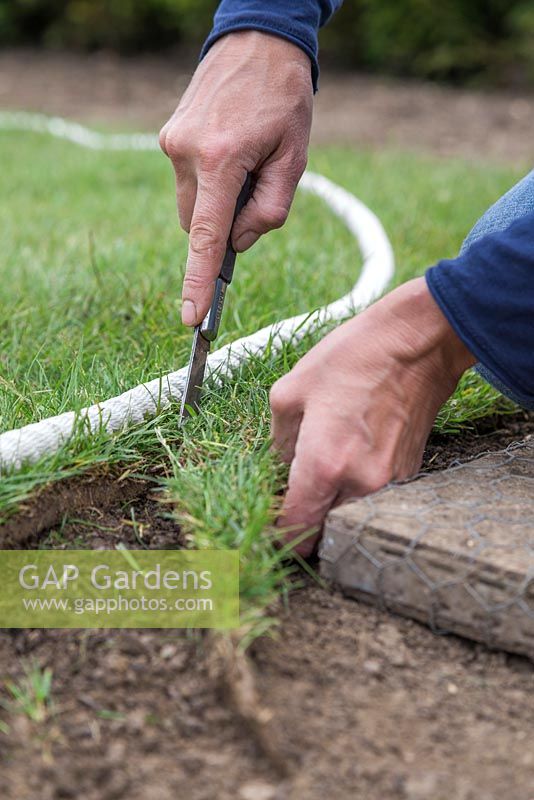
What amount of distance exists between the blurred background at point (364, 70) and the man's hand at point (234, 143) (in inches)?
164

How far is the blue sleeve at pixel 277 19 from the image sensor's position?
1763 millimetres

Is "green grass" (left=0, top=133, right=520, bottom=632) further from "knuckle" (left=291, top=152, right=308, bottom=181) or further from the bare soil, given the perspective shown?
"knuckle" (left=291, top=152, right=308, bottom=181)

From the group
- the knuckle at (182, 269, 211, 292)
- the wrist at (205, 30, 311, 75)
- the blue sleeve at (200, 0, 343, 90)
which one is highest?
the blue sleeve at (200, 0, 343, 90)

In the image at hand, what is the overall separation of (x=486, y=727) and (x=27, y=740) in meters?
0.59

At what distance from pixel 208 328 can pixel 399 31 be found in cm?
673

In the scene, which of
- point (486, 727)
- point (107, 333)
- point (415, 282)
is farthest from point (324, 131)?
point (486, 727)

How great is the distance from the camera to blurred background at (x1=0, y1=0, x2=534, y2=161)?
257 inches

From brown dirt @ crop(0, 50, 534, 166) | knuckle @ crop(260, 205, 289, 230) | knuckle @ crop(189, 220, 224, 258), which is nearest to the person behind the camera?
knuckle @ crop(189, 220, 224, 258)

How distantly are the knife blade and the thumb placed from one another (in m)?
0.02

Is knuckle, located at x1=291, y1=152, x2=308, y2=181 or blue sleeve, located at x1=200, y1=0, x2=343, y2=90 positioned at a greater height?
blue sleeve, located at x1=200, y1=0, x2=343, y2=90

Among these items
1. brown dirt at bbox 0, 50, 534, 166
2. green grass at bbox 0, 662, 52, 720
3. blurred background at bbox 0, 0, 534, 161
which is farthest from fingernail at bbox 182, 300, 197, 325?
blurred background at bbox 0, 0, 534, 161

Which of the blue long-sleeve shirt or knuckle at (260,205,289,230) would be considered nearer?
the blue long-sleeve shirt

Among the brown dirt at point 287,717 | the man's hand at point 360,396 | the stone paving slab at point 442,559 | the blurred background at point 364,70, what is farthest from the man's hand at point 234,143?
the blurred background at point 364,70

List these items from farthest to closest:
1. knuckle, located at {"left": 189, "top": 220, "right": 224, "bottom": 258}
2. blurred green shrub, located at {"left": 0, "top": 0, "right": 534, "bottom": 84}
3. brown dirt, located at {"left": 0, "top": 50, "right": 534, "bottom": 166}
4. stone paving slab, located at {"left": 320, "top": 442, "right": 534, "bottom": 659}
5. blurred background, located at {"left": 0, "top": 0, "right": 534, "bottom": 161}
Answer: blurred green shrub, located at {"left": 0, "top": 0, "right": 534, "bottom": 84} → blurred background, located at {"left": 0, "top": 0, "right": 534, "bottom": 161} → brown dirt, located at {"left": 0, "top": 50, "right": 534, "bottom": 166} → knuckle, located at {"left": 189, "top": 220, "right": 224, "bottom": 258} → stone paving slab, located at {"left": 320, "top": 442, "right": 534, "bottom": 659}
